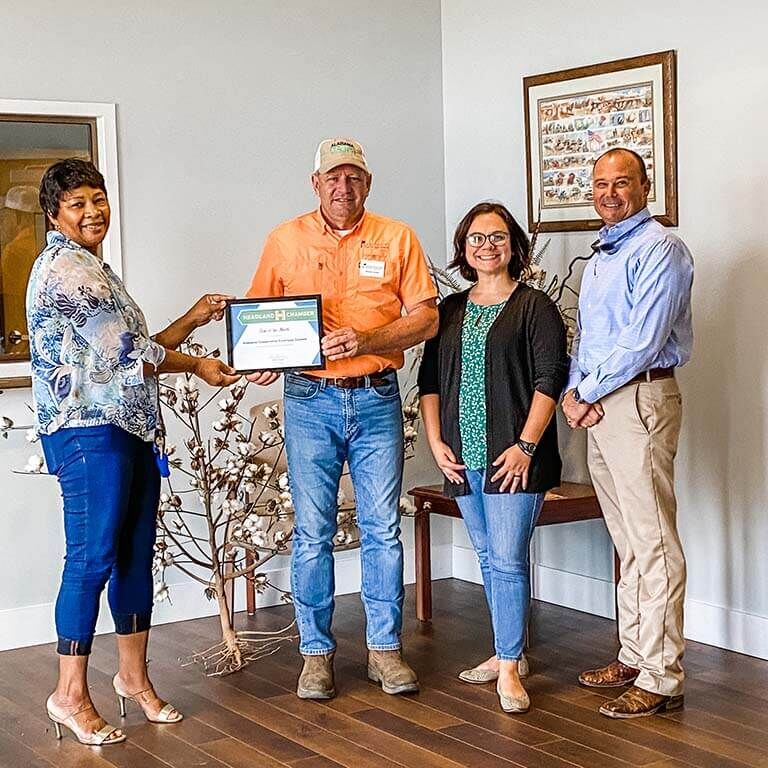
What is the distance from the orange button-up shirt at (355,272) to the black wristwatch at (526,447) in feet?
1.69

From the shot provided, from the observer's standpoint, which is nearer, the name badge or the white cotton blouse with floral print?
the white cotton blouse with floral print

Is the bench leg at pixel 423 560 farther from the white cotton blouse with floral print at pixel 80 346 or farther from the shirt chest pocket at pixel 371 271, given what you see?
the white cotton blouse with floral print at pixel 80 346

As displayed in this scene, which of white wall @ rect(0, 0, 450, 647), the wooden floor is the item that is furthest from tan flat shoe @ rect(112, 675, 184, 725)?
white wall @ rect(0, 0, 450, 647)

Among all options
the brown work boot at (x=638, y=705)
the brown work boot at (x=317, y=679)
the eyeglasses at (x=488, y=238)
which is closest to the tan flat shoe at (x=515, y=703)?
the brown work boot at (x=638, y=705)

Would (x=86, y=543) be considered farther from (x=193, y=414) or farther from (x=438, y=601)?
(x=438, y=601)

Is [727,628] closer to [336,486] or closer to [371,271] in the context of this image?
[336,486]

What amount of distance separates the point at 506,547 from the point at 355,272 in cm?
99

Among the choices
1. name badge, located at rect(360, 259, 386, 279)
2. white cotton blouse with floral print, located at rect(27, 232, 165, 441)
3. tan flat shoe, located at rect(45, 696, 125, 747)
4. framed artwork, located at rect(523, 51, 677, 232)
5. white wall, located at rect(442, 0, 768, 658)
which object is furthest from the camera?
framed artwork, located at rect(523, 51, 677, 232)

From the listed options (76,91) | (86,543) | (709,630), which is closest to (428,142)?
(76,91)

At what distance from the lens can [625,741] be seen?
3834mm

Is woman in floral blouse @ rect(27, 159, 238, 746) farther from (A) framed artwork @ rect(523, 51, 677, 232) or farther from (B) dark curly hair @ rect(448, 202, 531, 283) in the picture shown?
(A) framed artwork @ rect(523, 51, 677, 232)

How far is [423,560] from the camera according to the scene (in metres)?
5.47

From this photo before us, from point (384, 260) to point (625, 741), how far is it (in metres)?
1.64

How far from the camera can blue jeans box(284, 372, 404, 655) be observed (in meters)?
4.23
